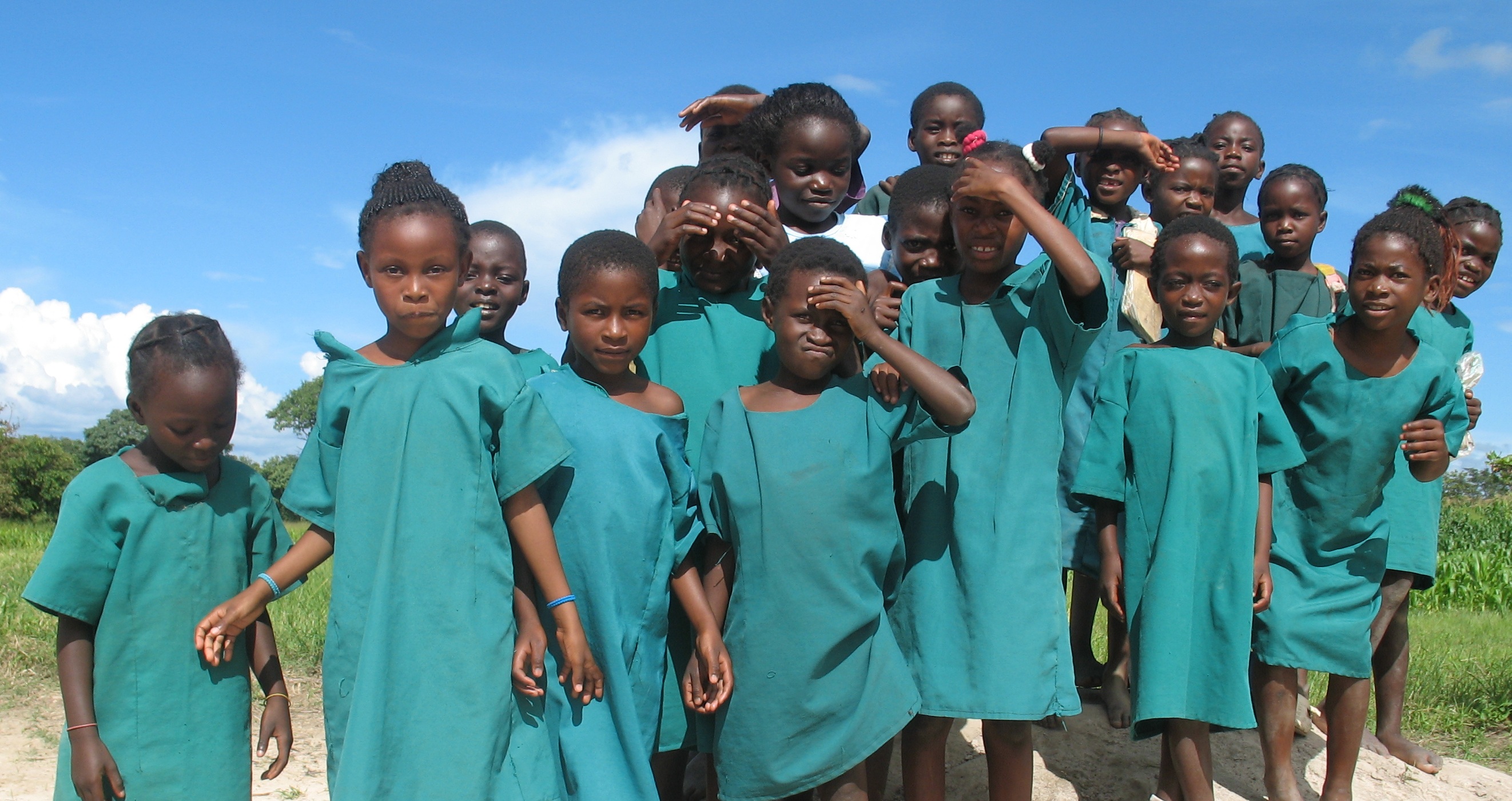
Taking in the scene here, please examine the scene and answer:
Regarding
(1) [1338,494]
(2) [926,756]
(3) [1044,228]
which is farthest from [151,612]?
(1) [1338,494]

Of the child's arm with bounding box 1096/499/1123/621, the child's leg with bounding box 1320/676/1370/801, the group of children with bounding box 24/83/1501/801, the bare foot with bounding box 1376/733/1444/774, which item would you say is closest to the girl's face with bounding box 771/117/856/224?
the group of children with bounding box 24/83/1501/801

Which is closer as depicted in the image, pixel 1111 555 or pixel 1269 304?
pixel 1111 555

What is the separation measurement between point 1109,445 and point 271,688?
7.65 ft

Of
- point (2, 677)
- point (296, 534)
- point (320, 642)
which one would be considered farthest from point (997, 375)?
point (296, 534)

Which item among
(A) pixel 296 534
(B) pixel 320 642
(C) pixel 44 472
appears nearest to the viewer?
(B) pixel 320 642

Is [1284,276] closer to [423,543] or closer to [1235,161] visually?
[1235,161]

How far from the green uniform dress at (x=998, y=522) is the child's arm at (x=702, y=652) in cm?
51

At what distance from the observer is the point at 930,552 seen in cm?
279

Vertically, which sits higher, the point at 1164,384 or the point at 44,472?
the point at 1164,384

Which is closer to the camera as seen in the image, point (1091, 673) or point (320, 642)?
point (1091, 673)

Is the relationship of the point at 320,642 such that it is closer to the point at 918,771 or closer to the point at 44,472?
the point at 918,771

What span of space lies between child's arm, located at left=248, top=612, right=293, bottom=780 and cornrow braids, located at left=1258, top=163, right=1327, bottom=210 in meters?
3.61

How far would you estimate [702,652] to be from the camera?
2609 mm

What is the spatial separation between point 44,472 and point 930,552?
808 inches
